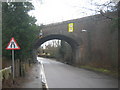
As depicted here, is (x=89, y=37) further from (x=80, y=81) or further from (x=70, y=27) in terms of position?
(x=80, y=81)

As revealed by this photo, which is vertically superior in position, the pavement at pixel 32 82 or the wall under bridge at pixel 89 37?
the wall under bridge at pixel 89 37

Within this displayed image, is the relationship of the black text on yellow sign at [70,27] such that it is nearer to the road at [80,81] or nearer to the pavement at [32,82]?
the road at [80,81]

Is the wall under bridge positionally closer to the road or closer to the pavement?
the road

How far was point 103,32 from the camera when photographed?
1154 inches

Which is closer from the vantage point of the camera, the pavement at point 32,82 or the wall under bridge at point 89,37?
the pavement at point 32,82

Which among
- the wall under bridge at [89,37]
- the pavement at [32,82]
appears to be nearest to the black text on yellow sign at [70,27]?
the wall under bridge at [89,37]

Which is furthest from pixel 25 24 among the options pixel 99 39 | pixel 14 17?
pixel 99 39

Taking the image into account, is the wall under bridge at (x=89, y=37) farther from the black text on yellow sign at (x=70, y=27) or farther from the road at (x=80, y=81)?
the road at (x=80, y=81)

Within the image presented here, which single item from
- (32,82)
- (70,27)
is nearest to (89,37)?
(70,27)

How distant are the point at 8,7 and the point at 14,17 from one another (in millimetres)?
867

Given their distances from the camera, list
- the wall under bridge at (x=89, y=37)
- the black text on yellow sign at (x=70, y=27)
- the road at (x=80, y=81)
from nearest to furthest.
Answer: the road at (x=80, y=81)
the wall under bridge at (x=89, y=37)
the black text on yellow sign at (x=70, y=27)

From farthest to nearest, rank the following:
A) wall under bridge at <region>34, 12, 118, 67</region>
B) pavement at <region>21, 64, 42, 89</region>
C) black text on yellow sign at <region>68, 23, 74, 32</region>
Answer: black text on yellow sign at <region>68, 23, 74, 32</region> < wall under bridge at <region>34, 12, 118, 67</region> < pavement at <region>21, 64, 42, 89</region>

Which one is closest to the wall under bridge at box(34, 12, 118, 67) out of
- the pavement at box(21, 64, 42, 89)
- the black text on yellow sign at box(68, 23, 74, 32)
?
the black text on yellow sign at box(68, 23, 74, 32)

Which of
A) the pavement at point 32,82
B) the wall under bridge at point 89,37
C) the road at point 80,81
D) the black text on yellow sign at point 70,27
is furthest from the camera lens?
the black text on yellow sign at point 70,27
